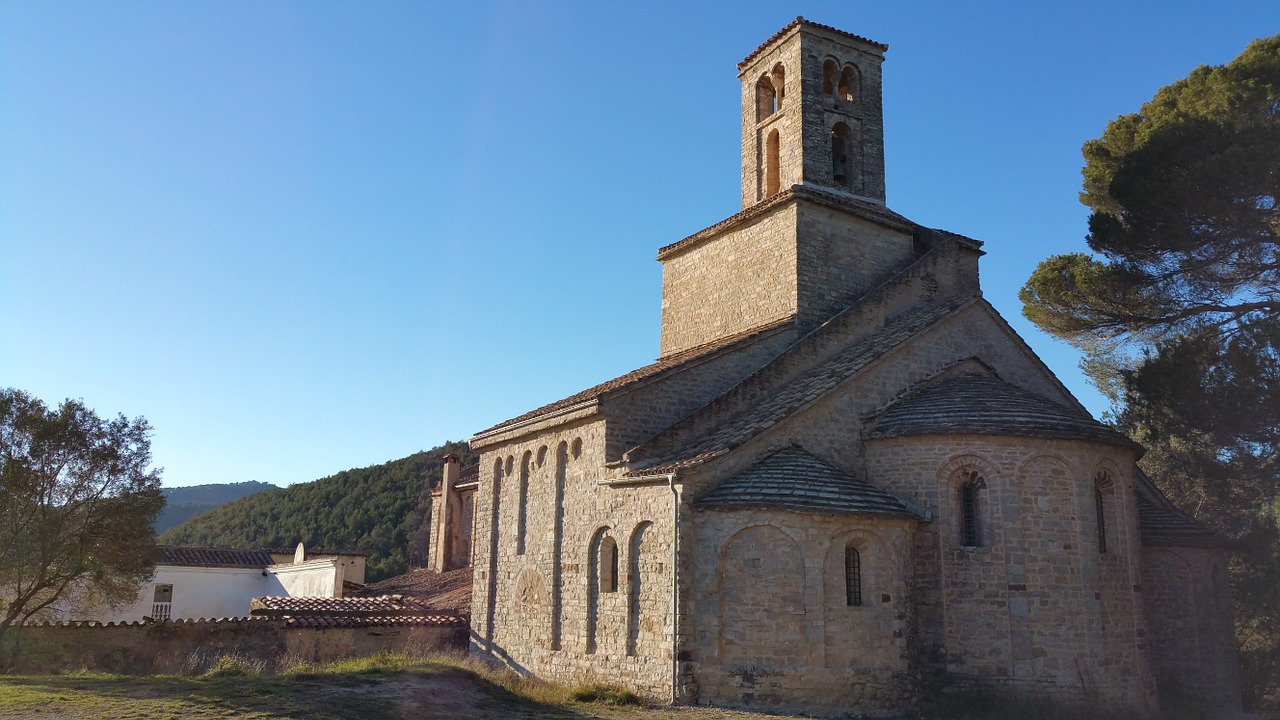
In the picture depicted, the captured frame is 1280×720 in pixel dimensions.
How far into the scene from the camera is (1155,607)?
1595 cm

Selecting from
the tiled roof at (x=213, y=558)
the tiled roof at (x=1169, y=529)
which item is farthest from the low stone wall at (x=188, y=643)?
the tiled roof at (x=1169, y=529)

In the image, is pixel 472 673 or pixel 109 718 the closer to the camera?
pixel 109 718

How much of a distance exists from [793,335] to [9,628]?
1422 cm

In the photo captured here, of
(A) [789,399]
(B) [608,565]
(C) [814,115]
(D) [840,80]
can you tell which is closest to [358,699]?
(B) [608,565]

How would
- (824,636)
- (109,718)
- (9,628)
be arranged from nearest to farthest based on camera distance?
(109,718) → (824,636) → (9,628)

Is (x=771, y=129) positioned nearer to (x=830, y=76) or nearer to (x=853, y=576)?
(x=830, y=76)

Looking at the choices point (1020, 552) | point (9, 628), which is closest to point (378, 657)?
point (9, 628)

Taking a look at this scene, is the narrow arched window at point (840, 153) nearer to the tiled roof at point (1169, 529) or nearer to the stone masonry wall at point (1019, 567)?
the stone masonry wall at point (1019, 567)

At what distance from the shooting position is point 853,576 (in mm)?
12961

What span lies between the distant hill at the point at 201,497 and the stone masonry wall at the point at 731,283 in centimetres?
8342

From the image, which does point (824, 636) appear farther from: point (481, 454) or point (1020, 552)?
point (481, 454)

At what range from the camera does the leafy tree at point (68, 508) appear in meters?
15.5

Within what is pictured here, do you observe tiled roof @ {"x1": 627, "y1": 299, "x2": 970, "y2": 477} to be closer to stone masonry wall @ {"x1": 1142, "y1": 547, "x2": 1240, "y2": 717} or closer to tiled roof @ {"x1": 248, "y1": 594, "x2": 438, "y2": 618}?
stone masonry wall @ {"x1": 1142, "y1": 547, "x2": 1240, "y2": 717}

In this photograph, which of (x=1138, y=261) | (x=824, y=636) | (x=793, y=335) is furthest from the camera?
(x=1138, y=261)
